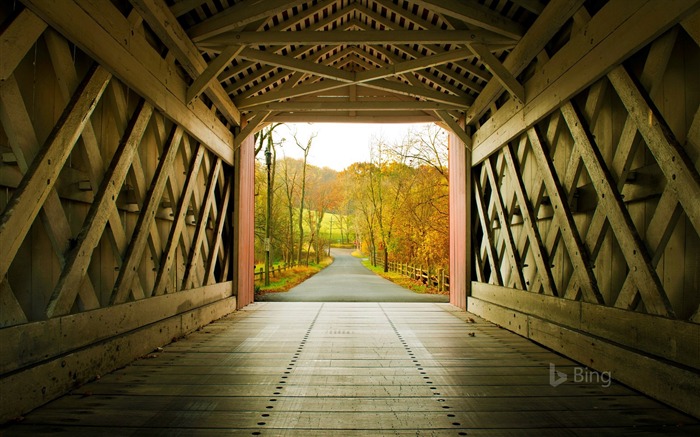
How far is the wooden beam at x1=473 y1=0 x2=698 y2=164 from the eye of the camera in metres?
3.07

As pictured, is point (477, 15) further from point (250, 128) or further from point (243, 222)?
point (243, 222)

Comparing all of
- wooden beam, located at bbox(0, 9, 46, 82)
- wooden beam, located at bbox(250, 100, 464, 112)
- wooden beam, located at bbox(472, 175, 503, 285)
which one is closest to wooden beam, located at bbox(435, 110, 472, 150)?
wooden beam, located at bbox(250, 100, 464, 112)

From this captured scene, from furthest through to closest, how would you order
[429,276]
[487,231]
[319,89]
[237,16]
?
[429,276]
[487,231]
[319,89]
[237,16]

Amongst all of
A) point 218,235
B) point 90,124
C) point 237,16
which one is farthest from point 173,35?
point 218,235

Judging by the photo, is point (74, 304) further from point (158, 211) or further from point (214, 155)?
point (214, 155)

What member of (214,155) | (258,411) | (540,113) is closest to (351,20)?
(214,155)

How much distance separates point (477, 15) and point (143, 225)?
382 centimetres

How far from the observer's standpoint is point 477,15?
5.11 meters

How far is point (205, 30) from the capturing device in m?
5.32

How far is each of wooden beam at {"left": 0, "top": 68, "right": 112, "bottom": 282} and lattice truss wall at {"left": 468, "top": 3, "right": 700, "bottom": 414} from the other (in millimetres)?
3671

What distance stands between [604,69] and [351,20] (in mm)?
4195

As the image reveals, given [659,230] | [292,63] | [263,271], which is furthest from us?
[263,271]

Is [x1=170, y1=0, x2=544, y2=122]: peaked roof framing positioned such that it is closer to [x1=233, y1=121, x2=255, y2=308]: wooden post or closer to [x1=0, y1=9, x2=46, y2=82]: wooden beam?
[x1=233, y1=121, x2=255, y2=308]: wooden post

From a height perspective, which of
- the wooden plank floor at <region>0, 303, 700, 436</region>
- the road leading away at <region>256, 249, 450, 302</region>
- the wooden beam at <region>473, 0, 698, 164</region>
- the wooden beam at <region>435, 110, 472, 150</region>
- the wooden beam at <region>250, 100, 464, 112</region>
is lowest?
the road leading away at <region>256, 249, 450, 302</region>
